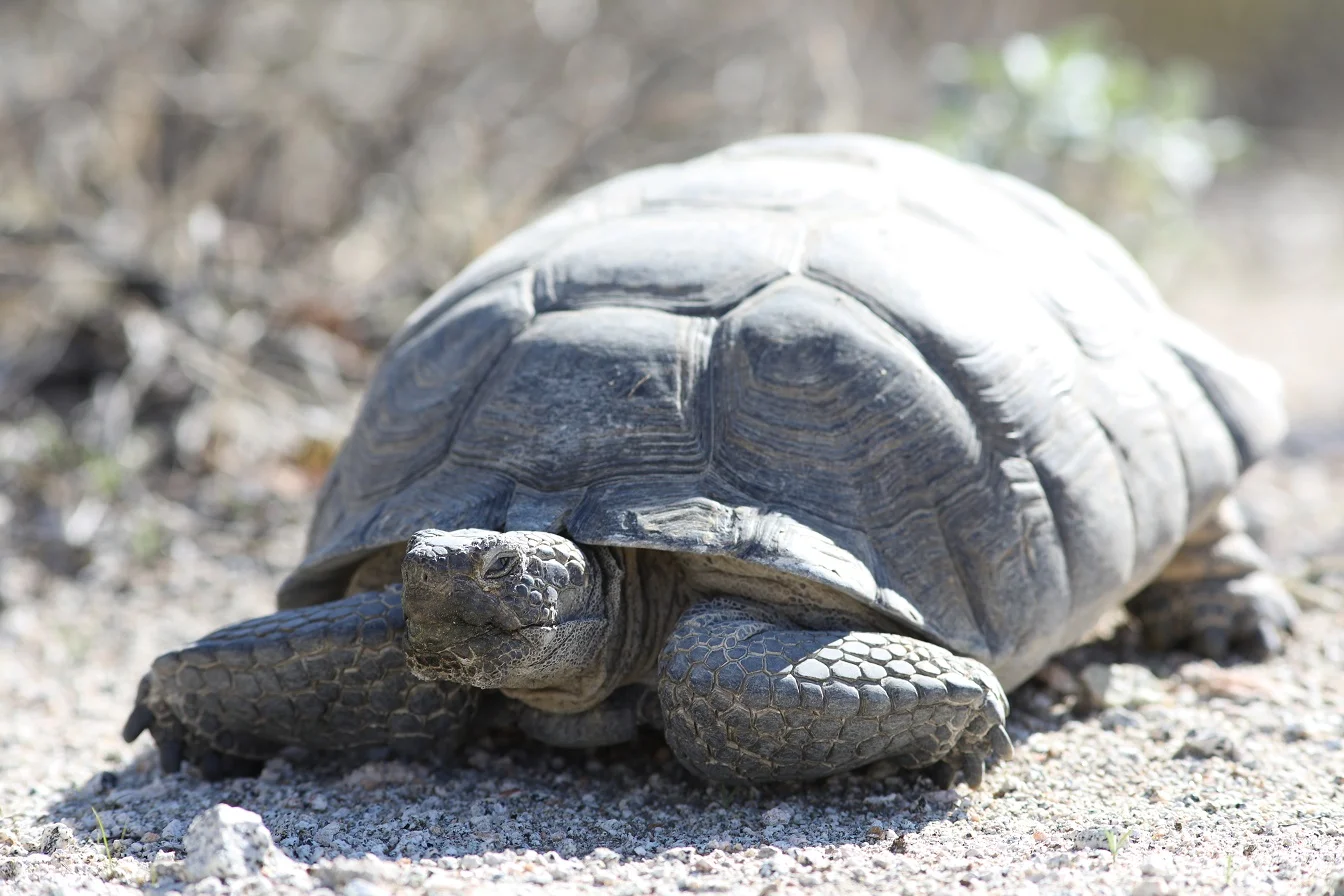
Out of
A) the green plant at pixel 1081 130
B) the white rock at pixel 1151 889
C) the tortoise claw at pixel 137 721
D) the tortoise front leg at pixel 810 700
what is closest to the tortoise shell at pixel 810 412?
the tortoise front leg at pixel 810 700

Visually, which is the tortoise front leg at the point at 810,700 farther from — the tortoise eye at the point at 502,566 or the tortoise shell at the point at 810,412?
the tortoise eye at the point at 502,566

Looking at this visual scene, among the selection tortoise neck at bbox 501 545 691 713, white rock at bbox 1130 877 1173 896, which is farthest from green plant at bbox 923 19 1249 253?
white rock at bbox 1130 877 1173 896

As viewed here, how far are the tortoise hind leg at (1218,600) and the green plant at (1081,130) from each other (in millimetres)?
2784

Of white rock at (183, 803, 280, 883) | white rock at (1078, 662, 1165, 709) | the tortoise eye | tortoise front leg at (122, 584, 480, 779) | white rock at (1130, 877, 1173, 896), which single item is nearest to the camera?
white rock at (1130, 877, 1173, 896)

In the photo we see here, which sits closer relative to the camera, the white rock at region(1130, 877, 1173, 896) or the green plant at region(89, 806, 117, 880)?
the white rock at region(1130, 877, 1173, 896)

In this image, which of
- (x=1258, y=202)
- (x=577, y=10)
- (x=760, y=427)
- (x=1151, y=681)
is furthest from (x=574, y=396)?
(x=1258, y=202)

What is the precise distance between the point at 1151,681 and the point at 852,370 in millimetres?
1277

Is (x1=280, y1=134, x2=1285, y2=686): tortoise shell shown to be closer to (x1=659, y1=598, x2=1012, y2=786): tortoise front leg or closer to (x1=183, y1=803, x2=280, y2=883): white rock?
(x1=659, y1=598, x2=1012, y2=786): tortoise front leg

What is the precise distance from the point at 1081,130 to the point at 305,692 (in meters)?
4.52

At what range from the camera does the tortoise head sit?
2510 mm

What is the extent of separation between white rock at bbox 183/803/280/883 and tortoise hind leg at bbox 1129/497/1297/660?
8.00 feet

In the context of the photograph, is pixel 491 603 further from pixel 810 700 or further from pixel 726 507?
pixel 810 700

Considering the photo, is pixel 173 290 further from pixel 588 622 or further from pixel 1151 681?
pixel 1151 681

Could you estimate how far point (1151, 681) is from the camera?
351cm
